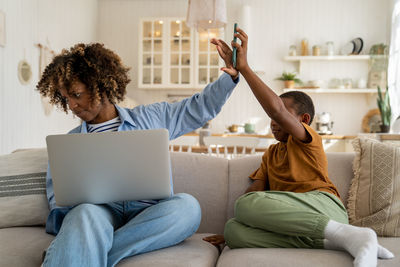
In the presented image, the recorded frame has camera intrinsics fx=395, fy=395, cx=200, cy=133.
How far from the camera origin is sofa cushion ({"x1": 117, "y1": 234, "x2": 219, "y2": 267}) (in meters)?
1.22

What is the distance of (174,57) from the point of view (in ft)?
17.7

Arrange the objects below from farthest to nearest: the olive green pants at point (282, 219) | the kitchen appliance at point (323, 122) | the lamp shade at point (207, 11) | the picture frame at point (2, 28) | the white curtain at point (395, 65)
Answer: the kitchen appliance at point (323, 122), the white curtain at point (395, 65), the picture frame at point (2, 28), the lamp shade at point (207, 11), the olive green pants at point (282, 219)

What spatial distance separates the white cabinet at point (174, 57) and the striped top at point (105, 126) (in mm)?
3704

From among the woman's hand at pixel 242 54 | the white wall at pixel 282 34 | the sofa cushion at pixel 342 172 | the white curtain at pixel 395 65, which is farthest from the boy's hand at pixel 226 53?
the white wall at pixel 282 34

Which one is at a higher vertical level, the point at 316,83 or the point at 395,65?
the point at 395,65

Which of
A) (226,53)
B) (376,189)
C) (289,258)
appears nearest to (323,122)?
(376,189)

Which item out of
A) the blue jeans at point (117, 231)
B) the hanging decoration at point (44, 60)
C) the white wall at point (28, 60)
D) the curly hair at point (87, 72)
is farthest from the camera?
the hanging decoration at point (44, 60)

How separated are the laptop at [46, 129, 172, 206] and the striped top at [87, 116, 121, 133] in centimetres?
39

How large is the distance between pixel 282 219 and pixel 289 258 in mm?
134

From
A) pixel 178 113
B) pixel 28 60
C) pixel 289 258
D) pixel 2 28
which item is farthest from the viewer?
pixel 28 60

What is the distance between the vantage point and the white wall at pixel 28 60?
3.46m

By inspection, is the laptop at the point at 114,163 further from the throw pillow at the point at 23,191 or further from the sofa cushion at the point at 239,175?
the sofa cushion at the point at 239,175

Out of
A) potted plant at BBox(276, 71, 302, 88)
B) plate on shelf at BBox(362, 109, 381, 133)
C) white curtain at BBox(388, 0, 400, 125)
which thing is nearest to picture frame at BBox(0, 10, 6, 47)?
potted plant at BBox(276, 71, 302, 88)

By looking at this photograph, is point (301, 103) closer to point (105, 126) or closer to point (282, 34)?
point (105, 126)
